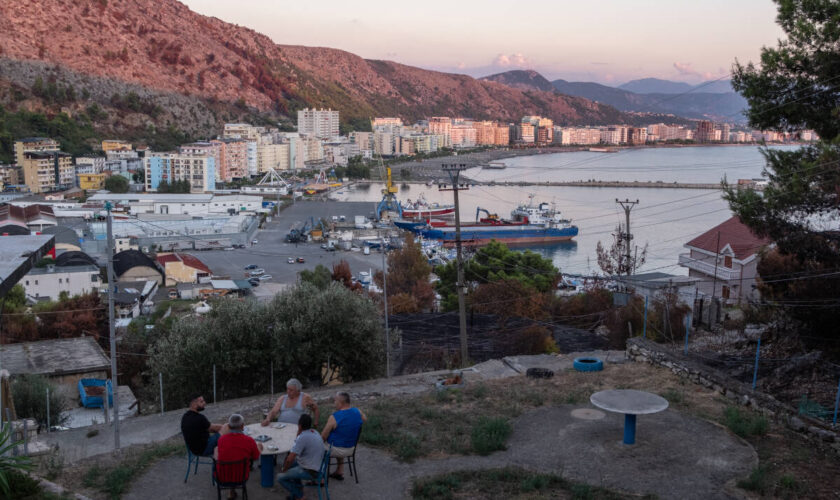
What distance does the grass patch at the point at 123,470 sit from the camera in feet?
8.04

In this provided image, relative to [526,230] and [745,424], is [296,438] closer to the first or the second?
[745,424]

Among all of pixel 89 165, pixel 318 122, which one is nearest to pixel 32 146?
pixel 89 165

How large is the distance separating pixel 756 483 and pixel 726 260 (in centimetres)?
854

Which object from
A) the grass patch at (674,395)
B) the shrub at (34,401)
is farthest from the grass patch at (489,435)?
the shrub at (34,401)

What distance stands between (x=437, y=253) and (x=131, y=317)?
12.0 meters

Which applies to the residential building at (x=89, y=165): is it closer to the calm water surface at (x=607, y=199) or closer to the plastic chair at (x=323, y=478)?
the calm water surface at (x=607, y=199)

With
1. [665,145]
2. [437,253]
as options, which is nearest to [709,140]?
[665,145]

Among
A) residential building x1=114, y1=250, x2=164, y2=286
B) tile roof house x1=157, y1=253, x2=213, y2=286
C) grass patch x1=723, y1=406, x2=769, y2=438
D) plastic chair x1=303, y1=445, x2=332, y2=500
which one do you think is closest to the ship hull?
tile roof house x1=157, y1=253, x2=213, y2=286

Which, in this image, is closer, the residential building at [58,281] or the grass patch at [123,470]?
the grass patch at [123,470]

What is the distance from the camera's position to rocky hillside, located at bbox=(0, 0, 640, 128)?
56.6 meters

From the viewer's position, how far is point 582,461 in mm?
2750

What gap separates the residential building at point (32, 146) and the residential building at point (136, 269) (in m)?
23.5

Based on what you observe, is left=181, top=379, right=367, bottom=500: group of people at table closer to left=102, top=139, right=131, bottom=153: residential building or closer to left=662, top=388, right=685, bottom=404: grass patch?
Answer: left=662, top=388, right=685, bottom=404: grass patch

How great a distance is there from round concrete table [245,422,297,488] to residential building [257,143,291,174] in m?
50.4
